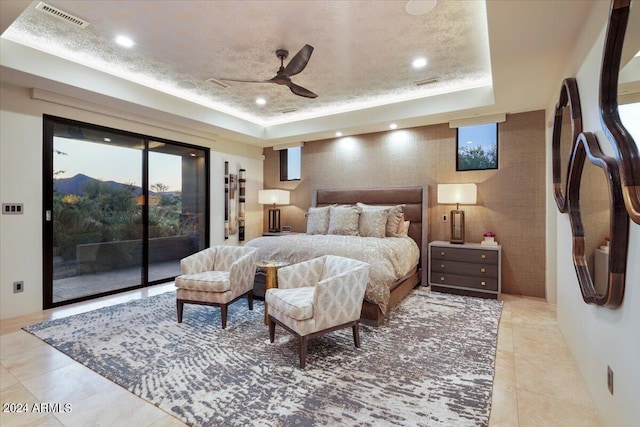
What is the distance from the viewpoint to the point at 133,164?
4.79m

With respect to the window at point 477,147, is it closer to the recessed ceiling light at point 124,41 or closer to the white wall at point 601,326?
the white wall at point 601,326

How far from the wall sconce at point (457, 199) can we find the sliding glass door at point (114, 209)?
165 inches

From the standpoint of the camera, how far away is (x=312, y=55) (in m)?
3.37

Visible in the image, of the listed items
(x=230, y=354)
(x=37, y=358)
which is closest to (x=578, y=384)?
(x=230, y=354)

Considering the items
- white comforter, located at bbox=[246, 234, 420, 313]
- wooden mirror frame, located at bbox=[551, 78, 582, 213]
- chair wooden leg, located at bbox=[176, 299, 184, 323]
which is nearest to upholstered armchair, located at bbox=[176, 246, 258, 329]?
chair wooden leg, located at bbox=[176, 299, 184, 323]

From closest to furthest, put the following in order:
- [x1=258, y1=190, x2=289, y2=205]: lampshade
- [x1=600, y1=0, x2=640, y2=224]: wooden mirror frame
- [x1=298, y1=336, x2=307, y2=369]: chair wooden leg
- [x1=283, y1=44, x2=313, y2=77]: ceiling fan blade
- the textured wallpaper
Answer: [x1=600, y1=0, x2=640, y2=224]: wooden mirror frame < [x1=298, y1=336, x2=307, y2=369]: chair wooden leg < [x1=283, y1=44, x2=313, y2=77]: ceiling fan blade < the textured wallpaper < [x1=258, y1=190, x2=289, y2=205]: lampshade

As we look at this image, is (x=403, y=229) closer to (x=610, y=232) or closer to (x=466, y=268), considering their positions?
(x=466, y=268)

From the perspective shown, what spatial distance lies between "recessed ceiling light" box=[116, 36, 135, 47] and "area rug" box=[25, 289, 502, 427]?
→ 2913mm

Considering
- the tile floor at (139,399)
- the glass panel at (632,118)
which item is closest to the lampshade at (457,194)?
the tile floor at (139,399)

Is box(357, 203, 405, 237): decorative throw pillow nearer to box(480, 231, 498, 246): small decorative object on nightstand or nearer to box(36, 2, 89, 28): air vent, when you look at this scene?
box(480, 231, 498, 246): small decorative object on nightstand

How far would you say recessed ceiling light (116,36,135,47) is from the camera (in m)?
3.05

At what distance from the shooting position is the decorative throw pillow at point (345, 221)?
4.82 metres

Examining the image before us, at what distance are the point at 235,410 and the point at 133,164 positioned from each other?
13.8 ft

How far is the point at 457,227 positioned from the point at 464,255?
57cm
